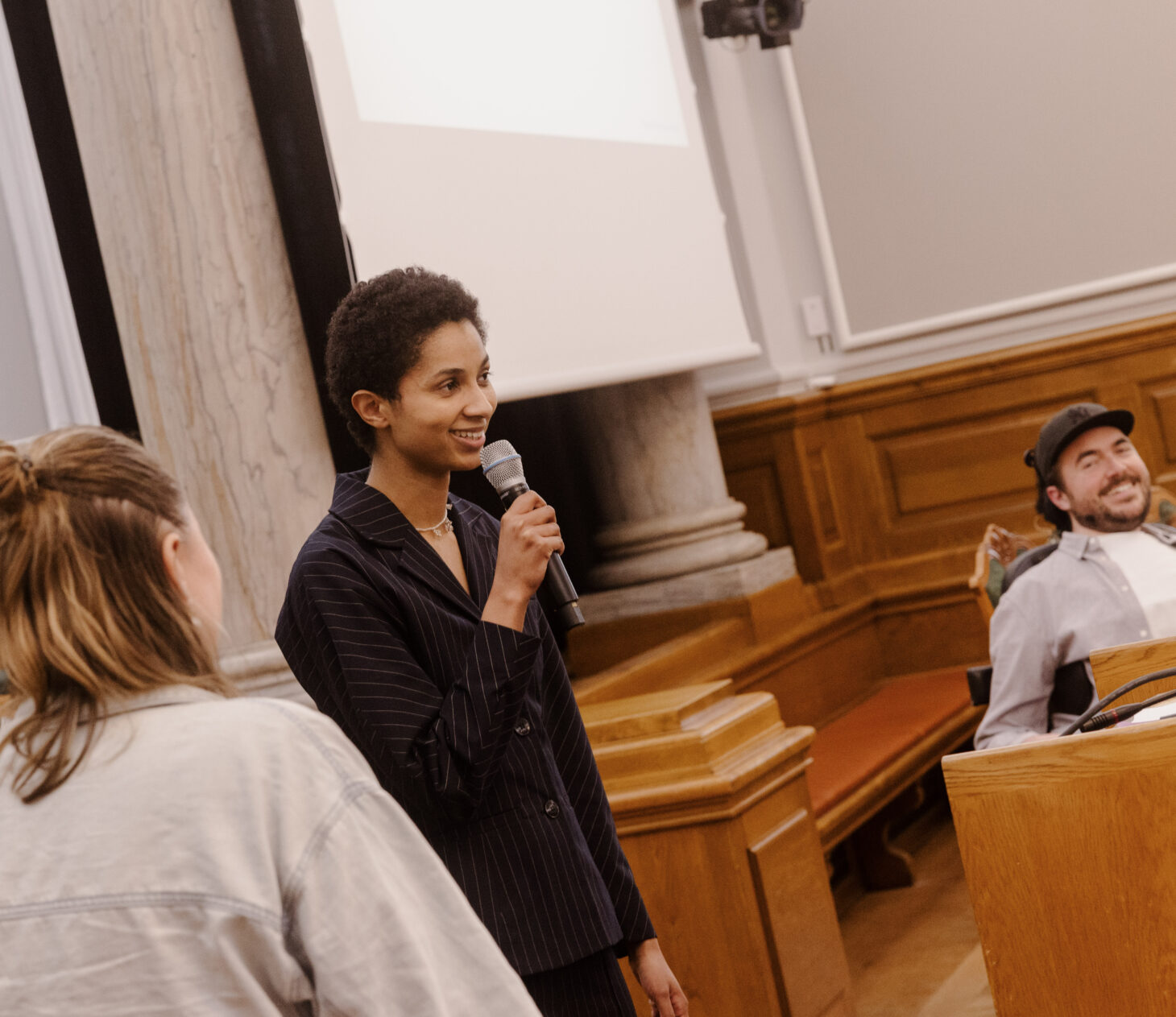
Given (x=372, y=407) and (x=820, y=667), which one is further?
(x=820, y=667)

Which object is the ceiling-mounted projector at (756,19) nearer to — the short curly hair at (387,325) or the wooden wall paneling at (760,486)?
the wooden wall paneling at (760,486)

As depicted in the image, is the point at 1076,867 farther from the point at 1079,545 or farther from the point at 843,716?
the point at 843,716

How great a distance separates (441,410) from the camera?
165 centimetres

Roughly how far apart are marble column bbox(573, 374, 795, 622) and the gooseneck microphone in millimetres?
3063

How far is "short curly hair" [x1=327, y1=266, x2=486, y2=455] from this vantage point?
1.67 meters

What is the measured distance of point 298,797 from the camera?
3.13ft

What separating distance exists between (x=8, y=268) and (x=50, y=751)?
9.57ft

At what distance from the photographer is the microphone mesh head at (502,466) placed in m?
1.80

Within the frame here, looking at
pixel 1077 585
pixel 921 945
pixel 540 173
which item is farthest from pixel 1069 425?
pixel 540 173

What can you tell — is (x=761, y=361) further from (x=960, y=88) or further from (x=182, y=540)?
(x=182, y=540)

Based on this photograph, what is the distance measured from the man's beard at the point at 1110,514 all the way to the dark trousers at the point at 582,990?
6.61 ft

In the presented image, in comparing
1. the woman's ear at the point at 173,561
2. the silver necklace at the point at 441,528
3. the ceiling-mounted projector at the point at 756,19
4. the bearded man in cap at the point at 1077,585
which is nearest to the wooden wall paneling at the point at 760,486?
the ceiling-mounted projector at the point at 756,19

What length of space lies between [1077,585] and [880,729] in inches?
67.1

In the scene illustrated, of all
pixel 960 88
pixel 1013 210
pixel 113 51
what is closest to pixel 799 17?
pixel 960 88
